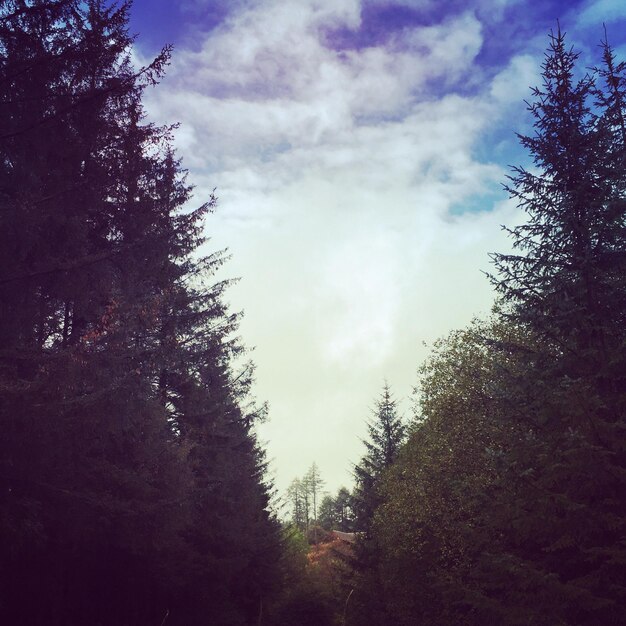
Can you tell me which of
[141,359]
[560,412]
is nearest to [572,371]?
[560,412]

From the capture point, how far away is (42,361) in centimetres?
745

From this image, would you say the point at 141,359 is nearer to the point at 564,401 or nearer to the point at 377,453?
the point at 564,401

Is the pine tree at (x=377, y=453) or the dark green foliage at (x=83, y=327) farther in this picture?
the pine tree at (x=377, y=453)

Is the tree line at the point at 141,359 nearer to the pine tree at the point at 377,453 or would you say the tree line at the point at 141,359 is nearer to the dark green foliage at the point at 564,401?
the dark green foliage at the point at 564,401

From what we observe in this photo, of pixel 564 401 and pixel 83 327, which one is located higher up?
pixel 83 327

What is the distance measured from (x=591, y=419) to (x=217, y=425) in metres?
12.4

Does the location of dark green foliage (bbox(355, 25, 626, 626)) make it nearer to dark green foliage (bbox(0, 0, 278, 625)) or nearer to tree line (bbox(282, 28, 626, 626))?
tree line (bbox(282, 28, 626, 626))

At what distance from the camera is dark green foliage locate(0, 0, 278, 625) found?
7.09 metres

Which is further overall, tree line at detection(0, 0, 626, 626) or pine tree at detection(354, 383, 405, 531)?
pine tree at detection(354, 383, 405, 531)

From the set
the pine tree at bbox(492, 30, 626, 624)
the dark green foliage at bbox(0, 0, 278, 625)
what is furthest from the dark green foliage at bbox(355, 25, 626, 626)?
the dark green foliage at bbox(0, 0, 278, 625)

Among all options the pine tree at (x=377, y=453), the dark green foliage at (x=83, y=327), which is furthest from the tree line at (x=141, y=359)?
the pine tree at (x=377, y=453)

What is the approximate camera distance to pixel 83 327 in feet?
32.2

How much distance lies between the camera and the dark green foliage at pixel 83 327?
23.3 ft

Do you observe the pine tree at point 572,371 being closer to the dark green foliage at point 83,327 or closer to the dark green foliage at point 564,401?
the dark green foliage at point 564,401
